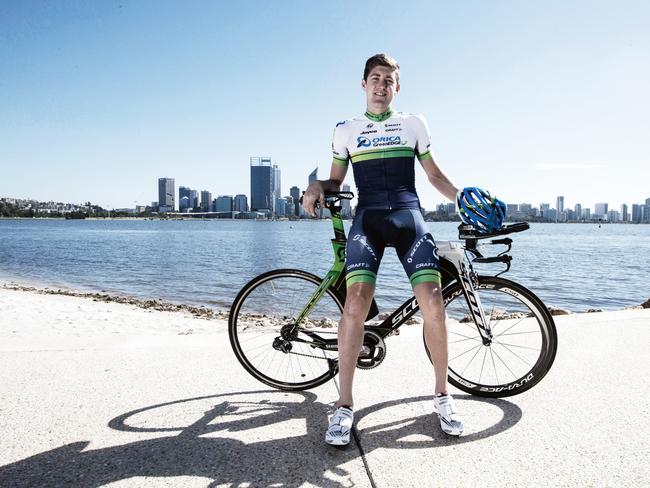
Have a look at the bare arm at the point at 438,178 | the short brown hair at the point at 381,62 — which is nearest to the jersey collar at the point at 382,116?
the short brown hair at the point at 381,62

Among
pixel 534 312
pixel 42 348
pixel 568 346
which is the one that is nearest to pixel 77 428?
pixel 42 348

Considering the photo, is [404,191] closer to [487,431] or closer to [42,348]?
[487,431]

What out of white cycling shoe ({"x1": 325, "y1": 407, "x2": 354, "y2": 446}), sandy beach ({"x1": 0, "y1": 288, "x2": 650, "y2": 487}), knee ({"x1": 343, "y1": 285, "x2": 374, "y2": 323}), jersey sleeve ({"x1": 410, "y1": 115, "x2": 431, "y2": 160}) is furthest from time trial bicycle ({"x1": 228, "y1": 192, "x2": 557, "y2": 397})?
jersey sleeve ({"x1": 410, "y1": 115, "x2": 431, "y2": 160})

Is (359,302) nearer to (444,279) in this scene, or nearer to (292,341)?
(444,279)

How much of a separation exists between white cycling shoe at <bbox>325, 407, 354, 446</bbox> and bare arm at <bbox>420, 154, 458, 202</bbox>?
1526mm

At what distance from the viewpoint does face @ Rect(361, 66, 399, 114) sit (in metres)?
→ 3.03

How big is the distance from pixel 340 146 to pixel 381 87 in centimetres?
47

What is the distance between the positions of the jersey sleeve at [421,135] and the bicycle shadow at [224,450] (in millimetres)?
1719

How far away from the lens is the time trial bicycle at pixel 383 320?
3070 millimetres

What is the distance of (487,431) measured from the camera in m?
2.74

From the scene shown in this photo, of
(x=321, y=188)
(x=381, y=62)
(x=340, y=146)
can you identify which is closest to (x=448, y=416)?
(x=321, y=188)

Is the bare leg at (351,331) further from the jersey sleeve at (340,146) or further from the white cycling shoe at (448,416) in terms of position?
the jersey sleeve at (340,146)

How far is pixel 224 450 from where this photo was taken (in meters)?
2.54

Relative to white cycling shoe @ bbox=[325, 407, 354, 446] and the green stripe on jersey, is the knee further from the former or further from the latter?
the green stripe on jersey
